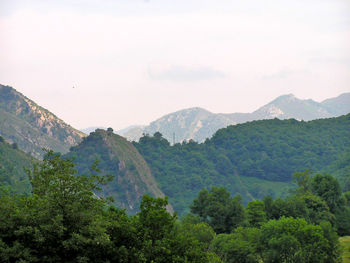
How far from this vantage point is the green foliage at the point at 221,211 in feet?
322

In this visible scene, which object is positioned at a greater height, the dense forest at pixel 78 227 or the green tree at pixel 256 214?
the dense forest at pixel 78 227

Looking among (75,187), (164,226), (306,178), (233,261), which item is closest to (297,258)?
(233,261)

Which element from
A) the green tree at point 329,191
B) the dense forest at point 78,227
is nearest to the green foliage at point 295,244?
the dense forest at point 78,227

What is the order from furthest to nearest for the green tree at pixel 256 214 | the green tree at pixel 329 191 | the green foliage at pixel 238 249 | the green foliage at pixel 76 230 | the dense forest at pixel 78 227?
the green tree at pixel 329 191 → the green tree at pixel 256 214 → the green foliage at pixel 238 249 → the dense forest at pixel 78 227 → the green foliage at pixel 76 230

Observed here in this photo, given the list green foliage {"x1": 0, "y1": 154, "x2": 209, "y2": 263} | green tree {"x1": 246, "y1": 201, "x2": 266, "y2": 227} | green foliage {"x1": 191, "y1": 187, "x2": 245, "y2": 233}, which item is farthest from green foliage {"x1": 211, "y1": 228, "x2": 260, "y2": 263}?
green foliage {"x1": 0, "y1": 154, "x2": 209, "y2": 263}

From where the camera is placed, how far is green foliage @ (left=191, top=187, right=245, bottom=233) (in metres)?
98.2

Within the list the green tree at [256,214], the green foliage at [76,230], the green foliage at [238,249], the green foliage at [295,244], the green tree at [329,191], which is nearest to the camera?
the green foliage at [76,230]

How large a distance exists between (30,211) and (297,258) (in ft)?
135

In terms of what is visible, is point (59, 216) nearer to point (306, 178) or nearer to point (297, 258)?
point (297, 258)

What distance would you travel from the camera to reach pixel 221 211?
99750 millimetres

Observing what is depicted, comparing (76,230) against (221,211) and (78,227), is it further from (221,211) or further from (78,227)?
(221,211)

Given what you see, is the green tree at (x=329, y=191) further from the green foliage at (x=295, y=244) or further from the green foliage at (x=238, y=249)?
the green foliage at (x=238, y=249)

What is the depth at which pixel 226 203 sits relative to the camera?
102 meters

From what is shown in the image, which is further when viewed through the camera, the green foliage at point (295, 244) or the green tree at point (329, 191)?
the green tree at point (329, 191)
